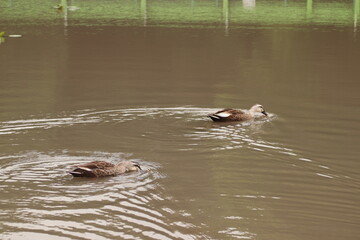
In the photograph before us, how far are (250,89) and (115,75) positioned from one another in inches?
122

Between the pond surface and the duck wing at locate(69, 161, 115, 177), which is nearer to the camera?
the pond surface

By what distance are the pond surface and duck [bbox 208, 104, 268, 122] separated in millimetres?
134

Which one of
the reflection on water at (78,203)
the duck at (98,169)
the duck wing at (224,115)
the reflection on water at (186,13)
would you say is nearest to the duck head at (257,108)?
the duck wing at (224,115)

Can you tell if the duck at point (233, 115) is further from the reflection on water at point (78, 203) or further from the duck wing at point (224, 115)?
the reflection on water at point (78, 203)

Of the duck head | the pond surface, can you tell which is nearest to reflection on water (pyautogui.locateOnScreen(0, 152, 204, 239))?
the pond surface

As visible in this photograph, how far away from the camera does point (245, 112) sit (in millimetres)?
12703

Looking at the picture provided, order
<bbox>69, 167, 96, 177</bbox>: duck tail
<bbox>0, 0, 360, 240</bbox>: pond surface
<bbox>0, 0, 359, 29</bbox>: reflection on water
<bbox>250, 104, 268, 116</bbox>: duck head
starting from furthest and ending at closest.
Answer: <bbox>0, 0, 359, 29</bbox>: reflection on water
<bbox>250, 104, 268, 116</bbox>: duck head
<bbox>69, 167, 96, 177</bbox>: duck tail
<bbox>0, 0, 360, 240</bbox>: pond surface

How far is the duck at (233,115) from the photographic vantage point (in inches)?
482

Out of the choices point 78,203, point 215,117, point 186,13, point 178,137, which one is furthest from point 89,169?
point 186,13

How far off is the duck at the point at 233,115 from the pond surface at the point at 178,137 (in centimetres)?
13

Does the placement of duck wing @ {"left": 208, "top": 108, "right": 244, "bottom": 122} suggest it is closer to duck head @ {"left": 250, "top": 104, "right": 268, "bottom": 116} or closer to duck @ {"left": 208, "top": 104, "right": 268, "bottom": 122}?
duck @ {"left": 208, "top": 104, "right": 268, "bottom": 122}

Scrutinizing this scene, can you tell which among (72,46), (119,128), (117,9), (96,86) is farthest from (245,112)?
(117,9)

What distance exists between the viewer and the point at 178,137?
1143 cm

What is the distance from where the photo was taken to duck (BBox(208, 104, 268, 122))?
40.1 ft
